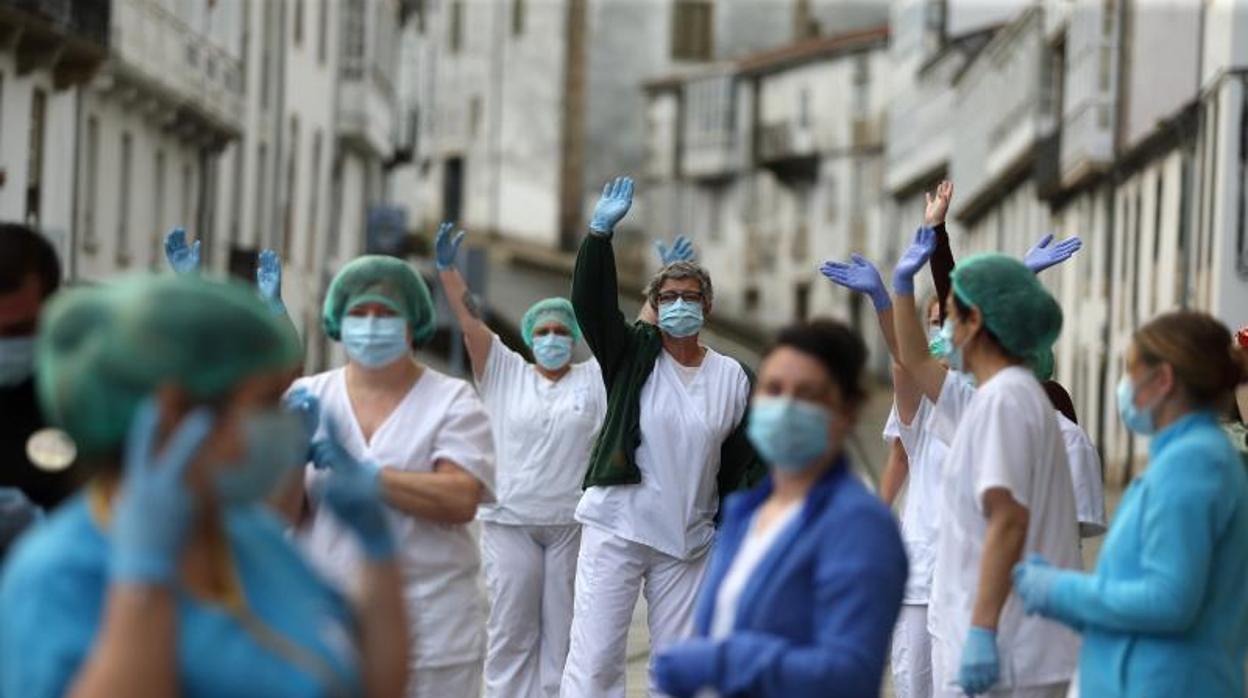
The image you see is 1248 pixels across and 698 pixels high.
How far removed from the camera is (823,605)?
6.40 meters

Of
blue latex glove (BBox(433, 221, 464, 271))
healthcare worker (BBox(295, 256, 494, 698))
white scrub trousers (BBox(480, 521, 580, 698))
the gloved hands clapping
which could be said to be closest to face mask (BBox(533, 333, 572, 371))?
white scrub trousers (BBox(480, 521, 580, 698))

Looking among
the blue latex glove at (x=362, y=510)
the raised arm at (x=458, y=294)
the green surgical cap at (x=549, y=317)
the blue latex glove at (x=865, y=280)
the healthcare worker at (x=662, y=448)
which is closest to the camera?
the blue latex glove at (x=362, y=510)

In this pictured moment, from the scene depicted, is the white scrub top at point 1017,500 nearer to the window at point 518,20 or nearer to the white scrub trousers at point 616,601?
the white scrub trousers at point 616,601

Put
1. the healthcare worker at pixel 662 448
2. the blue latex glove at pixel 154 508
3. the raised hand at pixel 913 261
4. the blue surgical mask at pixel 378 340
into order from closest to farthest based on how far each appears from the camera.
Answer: the blue latex glove at pixel 154 508 < the blue surgical mask at pixel 378 340 < the raised hand at pixel 913 261 < the healthcare worker at pixel 662 448

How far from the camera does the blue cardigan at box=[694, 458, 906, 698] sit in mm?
6359

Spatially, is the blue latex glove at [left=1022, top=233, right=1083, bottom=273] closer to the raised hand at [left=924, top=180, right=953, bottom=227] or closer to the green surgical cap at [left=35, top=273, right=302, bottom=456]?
the raised hand at [left=924, top=180, right=953, bottom=227]

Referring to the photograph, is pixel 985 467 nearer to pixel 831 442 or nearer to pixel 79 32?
pixel 831 442

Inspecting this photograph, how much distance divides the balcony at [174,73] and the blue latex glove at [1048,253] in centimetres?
3087

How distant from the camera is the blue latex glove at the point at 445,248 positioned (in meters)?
12.0

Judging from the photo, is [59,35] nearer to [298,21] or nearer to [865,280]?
[298,21]

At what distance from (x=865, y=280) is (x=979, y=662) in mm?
2285

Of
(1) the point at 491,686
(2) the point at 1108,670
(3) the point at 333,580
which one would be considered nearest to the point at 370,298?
(2) the point at 1108,670

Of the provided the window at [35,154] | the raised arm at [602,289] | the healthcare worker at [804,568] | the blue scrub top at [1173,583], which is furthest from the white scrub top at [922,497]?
the window at [35,154]

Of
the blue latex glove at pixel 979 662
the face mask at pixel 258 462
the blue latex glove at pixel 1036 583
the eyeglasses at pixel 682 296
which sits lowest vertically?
the blue latex glove at pixel 979 662
